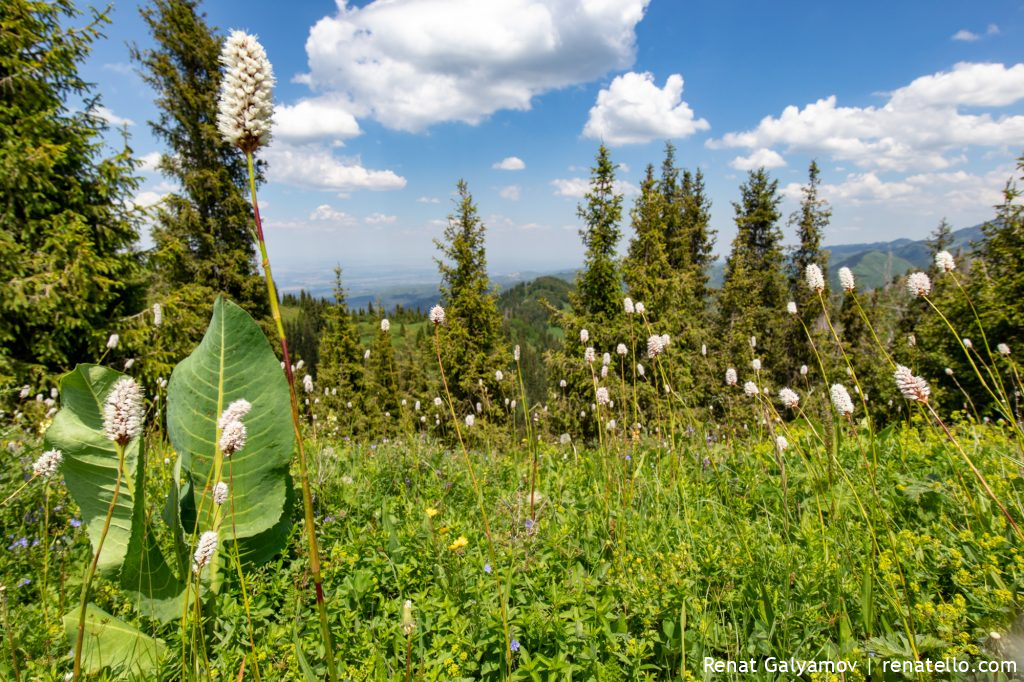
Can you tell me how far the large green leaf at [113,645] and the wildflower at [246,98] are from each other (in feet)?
6.90

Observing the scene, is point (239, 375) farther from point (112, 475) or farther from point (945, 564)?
point (945, 564)

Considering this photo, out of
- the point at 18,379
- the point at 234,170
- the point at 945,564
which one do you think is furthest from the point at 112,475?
the point at 234,170

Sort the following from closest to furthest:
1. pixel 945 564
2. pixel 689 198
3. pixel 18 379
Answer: pixel 945 564
pixel 18 379
pixel 689 198

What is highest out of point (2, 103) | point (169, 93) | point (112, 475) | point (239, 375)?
point (169, 93)

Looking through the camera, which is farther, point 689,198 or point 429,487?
point 689,198

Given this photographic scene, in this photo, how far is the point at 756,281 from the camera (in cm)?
2609

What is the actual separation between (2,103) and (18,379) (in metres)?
5.55

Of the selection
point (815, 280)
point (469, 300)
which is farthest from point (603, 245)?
point (815, 280)

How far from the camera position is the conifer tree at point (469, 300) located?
1975 cm

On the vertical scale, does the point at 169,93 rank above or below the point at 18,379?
above

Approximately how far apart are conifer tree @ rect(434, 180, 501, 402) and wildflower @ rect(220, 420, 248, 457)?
18283mm

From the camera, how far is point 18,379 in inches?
340

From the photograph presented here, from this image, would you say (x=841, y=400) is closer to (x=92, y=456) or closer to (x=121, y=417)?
(x=121, y=417)

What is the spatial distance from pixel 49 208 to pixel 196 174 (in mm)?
6329
